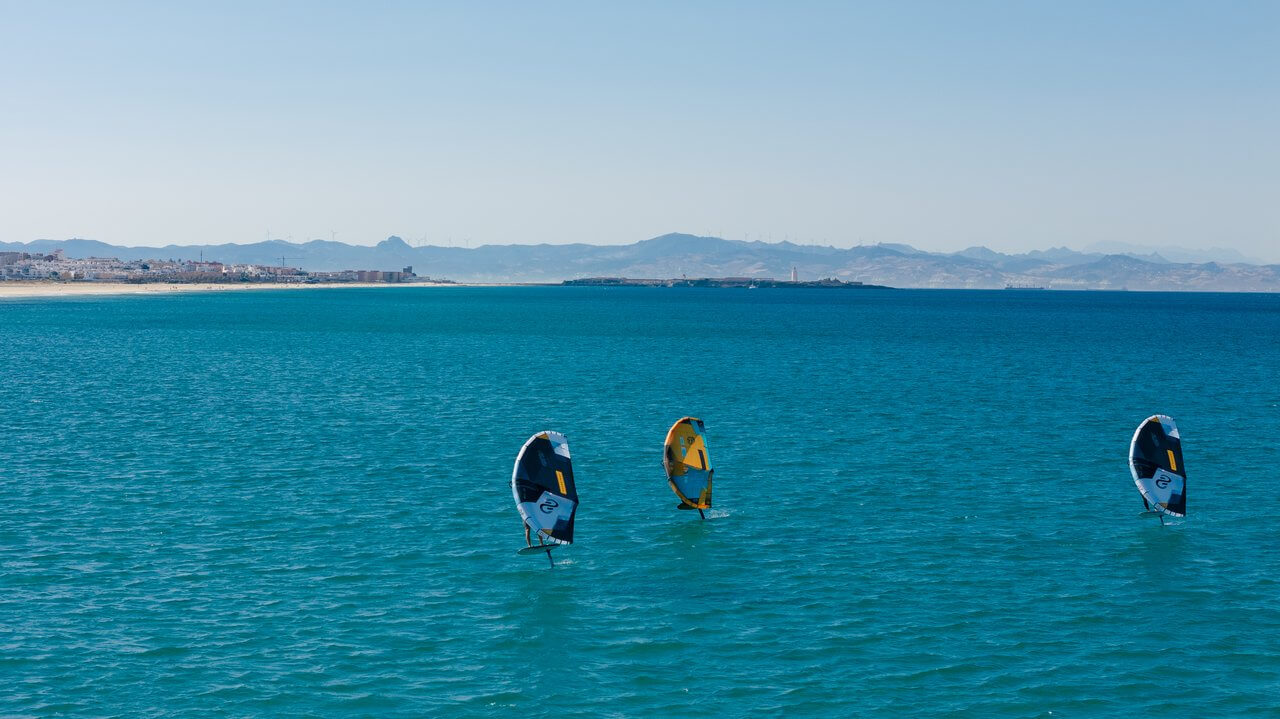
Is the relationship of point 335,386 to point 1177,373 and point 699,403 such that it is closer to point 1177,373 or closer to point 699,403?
point 699,403

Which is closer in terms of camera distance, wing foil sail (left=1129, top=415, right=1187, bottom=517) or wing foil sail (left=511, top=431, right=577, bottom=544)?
wing foil sail (left=511, top=431, right=577, bottom=544)

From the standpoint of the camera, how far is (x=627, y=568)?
139 feet

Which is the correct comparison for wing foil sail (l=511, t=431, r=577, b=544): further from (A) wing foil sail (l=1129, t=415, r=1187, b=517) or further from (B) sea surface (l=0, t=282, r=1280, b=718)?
(A) wing foil sail (l=1129, t=415, r=1187, b=517)

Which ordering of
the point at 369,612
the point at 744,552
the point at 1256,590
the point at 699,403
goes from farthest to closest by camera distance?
the point at 699,403 < the point at 744,552 < the point at 1256,590 < the point at 369,612

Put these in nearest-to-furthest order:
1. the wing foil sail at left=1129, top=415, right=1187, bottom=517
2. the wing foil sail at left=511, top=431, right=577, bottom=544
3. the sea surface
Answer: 1. the sea surface
2. the wing foil sail at left=511, top=431, right=577, bottom=544
3. the wing foil sail at left=1129, top=415, right=1187, bottom=517

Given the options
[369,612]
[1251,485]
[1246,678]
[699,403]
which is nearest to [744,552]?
[369,612]

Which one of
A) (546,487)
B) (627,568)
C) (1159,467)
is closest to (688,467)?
(627,568)

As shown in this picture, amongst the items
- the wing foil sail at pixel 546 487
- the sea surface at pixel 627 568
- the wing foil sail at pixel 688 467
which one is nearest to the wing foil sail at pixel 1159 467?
the sea surface at pixel 627 568

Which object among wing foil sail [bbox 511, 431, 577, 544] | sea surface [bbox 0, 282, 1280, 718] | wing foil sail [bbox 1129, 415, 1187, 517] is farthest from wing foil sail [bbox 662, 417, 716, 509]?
wing foil sail [bbox 1129, 415, 1187, 517]

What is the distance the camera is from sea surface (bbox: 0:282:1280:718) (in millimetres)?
30531

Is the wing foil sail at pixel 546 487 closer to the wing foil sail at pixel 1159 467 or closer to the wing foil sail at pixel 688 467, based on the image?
the wing foil sail at pixel 688 467

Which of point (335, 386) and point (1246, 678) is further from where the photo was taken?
point (335, 386)

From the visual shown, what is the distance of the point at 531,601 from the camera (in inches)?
1501

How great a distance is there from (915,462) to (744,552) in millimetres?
24196
